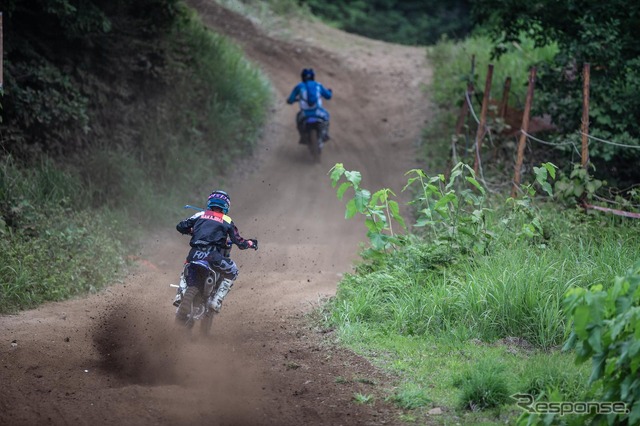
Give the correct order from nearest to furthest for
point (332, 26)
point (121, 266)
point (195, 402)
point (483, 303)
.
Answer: point (195, 402), point (483, 303), point (121, 266), point (332, 26)

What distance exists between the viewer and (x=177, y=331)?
9.01 meters

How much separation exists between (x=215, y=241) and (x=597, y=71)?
873 cm

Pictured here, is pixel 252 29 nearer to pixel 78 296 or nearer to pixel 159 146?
pixel 159 146

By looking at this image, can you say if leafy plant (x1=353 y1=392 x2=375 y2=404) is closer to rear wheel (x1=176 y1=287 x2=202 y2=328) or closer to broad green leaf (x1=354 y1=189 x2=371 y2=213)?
rear wheel (x1=176 y1=287 x2=202 y2=328)

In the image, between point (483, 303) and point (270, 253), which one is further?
point (270, 253)

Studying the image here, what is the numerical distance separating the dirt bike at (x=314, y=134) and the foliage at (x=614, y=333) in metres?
13.2

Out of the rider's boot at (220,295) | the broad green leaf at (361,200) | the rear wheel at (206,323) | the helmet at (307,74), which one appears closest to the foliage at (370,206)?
the broad green leaf at (361,200)

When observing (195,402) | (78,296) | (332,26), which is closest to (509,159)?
(78,296)

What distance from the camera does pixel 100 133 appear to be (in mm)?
15297

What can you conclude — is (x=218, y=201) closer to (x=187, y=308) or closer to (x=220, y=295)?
(x=220, y=295)

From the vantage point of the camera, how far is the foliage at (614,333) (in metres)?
5.09

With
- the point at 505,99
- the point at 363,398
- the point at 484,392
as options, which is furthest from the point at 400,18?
the point at 484,392

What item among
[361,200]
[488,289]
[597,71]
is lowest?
[488,289]

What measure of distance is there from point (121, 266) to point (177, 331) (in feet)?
11.6
